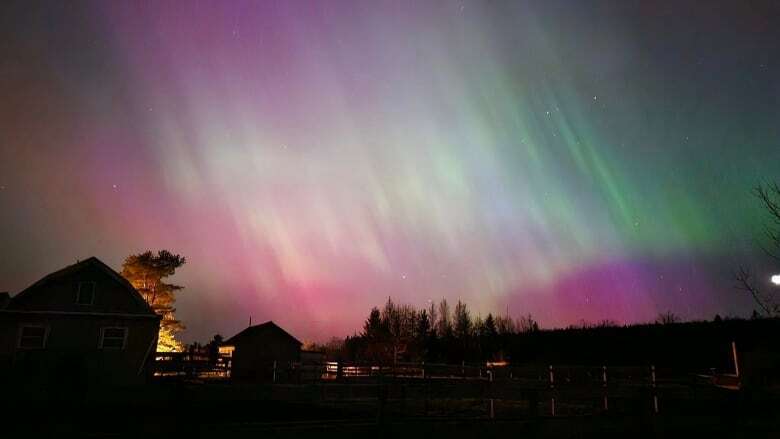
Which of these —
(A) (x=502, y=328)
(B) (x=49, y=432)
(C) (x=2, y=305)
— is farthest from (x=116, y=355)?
(A) (x=502, y=328)

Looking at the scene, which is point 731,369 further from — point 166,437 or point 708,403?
point 166,437

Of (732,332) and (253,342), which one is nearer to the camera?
(732,332)

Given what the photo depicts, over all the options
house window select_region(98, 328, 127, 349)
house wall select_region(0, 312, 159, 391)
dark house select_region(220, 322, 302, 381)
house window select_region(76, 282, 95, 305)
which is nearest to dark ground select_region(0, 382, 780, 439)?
house wall select_region(0, 312, 159, 391)

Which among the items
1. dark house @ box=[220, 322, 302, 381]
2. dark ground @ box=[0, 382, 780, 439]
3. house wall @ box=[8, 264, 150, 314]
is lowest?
dark ground @ box=[0, 382, 780, 439]

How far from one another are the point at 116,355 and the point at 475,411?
20.8m

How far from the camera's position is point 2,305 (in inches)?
1152

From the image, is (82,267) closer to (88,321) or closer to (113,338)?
(88,321)

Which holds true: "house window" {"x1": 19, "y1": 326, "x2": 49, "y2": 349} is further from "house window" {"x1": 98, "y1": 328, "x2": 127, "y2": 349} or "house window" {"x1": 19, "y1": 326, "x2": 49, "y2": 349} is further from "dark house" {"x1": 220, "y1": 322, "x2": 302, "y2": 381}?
"dark house" {"x1": 220, "y1": 322, "x2": 302, "y2": 381}

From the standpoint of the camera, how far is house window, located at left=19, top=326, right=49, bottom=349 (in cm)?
2908

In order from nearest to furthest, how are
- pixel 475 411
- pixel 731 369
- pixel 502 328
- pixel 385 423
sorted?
pixel 385 423, pixel 475 411, pixel 731 369, pixel 502 328

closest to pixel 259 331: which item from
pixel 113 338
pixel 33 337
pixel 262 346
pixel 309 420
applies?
pixel 262 346

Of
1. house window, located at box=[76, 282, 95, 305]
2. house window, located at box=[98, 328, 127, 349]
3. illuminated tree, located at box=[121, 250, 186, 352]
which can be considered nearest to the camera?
house window, located at box=[98, 328, 127, 349]

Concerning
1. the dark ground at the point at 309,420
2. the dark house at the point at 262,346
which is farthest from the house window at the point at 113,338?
the dark ground at the point at 309,420

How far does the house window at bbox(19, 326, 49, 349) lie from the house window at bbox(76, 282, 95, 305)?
227 centimetres
